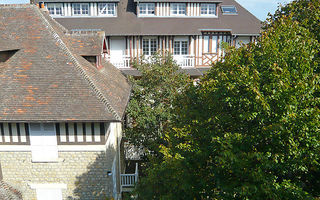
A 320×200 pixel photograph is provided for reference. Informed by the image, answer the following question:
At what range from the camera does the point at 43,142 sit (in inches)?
466

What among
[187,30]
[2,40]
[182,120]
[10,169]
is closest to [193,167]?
[182,120]

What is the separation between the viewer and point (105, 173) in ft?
40.8

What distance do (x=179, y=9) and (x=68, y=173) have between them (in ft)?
63.1

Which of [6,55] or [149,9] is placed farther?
[149,9]

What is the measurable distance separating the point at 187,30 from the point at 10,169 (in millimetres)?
17643

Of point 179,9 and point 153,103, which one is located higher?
point 179,9

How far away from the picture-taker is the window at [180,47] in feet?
85.1

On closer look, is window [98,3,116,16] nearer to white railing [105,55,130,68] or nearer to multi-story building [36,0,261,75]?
multi-story building [36,0,261,75]

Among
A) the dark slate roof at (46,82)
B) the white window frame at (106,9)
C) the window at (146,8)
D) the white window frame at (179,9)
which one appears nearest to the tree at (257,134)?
the dark slate roof at (46,82)

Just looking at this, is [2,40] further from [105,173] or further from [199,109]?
[199,109]

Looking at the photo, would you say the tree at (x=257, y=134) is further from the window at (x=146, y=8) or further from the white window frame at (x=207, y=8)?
the white window frame at (x=207, y=8)

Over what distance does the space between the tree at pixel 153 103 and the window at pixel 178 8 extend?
11.8 metres

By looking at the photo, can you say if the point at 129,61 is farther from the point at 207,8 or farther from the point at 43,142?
the point at 43,142

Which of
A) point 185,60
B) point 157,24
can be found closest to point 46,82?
point 185,60
